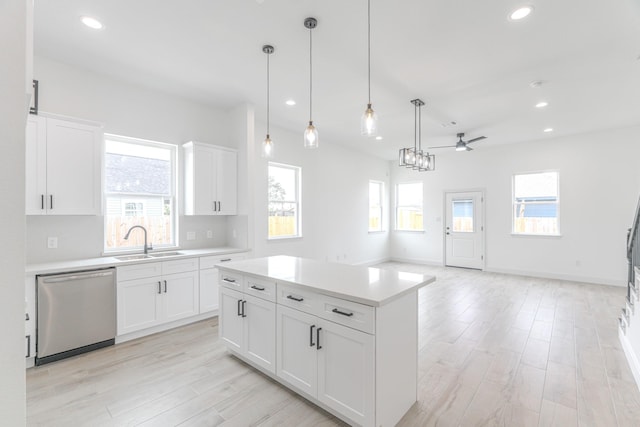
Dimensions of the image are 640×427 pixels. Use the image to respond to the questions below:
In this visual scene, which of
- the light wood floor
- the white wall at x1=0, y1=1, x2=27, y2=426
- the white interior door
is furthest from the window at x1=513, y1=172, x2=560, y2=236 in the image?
the white wall at x1=0, y1=1, x2=27, y2=426

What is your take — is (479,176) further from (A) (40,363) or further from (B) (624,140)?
(A) (40,363)

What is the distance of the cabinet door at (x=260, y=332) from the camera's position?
237 cm

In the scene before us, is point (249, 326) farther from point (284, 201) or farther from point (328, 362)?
point (284, 201)

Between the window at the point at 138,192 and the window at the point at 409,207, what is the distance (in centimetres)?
649

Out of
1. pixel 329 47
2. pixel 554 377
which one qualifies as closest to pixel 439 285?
pixel 554 377

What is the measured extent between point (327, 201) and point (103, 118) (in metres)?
4.37

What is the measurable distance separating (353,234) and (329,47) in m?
5.17

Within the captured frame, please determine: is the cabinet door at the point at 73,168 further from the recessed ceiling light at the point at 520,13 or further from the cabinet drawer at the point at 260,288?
the recessed ceiling light at the point at 520,13

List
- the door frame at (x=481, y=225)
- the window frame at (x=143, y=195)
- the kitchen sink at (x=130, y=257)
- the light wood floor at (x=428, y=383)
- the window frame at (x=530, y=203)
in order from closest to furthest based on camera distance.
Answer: the light wood floor at (x=428, y=383)
the kitchen sink at (x=130, y=257)
the window frame at (x=143, y=195)
the window frame at (x=530, y=203)
the door frame at (x=481, y=225)

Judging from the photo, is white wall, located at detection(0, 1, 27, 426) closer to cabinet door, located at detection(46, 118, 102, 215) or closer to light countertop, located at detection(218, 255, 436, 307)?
light countertop, located at detection(218, 255, 436, 307)

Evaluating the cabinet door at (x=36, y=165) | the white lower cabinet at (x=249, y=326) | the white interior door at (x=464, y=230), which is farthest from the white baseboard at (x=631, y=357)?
the cabinet door at (x=36, y=165)

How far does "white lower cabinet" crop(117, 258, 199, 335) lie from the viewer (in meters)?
3.21

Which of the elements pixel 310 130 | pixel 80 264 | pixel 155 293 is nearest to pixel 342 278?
pixel 310 130

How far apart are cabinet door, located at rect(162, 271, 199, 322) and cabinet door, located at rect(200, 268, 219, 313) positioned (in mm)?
82
